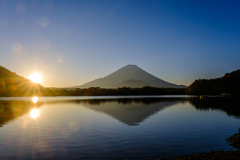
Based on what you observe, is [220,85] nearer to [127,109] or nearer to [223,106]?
[223,106]

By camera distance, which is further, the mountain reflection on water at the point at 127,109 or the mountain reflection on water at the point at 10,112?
the mountain reflection on water at the point at 127,109

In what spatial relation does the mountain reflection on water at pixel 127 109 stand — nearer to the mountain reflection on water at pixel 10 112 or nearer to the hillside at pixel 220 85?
the mountain reflection on water at pixel 10 112

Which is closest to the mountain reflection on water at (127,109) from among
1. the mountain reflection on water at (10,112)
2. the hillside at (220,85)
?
the mountain reflection on water at (10,112)

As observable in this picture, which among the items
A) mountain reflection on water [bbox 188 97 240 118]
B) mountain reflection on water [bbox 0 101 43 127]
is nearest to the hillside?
mountain reflection on water [bbox 188 97 240 118]

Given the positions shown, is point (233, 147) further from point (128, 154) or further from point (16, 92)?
point (16, 92)

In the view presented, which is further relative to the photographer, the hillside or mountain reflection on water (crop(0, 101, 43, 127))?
the hillside

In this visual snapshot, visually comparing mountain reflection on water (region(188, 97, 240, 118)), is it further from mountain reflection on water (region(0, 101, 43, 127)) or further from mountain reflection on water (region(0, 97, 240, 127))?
mountain reflection on water (region(0, 101, 43, 127))

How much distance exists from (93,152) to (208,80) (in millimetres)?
198351

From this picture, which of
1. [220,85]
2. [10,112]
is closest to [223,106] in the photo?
[10,112]

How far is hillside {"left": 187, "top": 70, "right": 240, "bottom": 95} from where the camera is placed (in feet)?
512

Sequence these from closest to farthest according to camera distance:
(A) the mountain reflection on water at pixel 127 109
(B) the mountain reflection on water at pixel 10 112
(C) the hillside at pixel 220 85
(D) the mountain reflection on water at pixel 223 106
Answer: (B) the mountain reflection on water at pixel 10 112 < (A) the mountain reflection on water at pixel 127 109 < (D) the mountain reflection on water at pixel 223 106 < (C) the hillside at pixel 220 85

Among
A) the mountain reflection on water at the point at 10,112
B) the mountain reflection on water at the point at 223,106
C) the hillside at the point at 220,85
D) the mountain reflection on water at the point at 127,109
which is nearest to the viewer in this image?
the mountain reflection on water at the point at 10,112

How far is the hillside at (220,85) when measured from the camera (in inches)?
6142

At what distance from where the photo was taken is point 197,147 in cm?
1508
